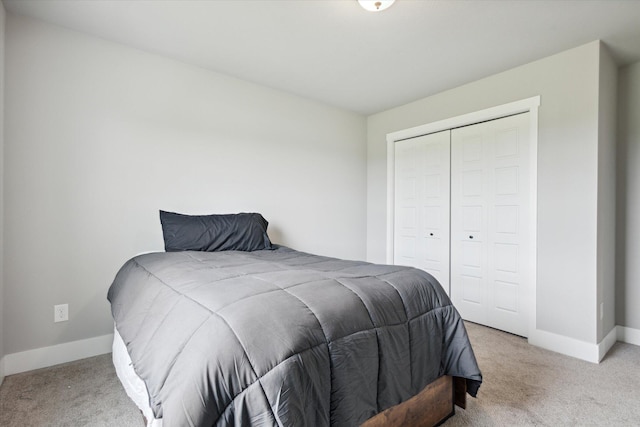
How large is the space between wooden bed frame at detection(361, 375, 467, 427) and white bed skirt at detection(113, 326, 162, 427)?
0.86 meters

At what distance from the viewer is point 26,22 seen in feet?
6.94

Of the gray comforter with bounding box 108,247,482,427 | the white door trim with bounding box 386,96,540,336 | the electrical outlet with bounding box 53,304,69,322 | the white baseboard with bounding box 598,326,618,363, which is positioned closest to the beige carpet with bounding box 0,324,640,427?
the white baseboard with bounding box 598,326,618,363

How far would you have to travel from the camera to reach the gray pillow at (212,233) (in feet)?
7.73

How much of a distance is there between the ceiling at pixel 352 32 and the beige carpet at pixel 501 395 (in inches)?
92.3

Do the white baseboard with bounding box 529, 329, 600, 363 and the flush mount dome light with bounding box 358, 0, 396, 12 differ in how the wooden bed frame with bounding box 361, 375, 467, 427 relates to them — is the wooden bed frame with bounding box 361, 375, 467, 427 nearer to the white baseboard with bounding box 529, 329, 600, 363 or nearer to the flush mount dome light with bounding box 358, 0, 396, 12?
the white baseboard with bounding box 529, 329, 600, 363

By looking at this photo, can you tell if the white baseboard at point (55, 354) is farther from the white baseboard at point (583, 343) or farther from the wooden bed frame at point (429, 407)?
the white baseboard at point (583, 343)

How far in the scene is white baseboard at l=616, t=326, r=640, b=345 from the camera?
8.70 ft

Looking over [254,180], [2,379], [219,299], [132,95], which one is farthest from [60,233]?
[219,299]

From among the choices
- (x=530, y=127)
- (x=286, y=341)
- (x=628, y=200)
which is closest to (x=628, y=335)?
(x=628, y=200)

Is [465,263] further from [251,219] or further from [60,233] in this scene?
[60,233]

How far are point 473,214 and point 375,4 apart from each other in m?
2.14

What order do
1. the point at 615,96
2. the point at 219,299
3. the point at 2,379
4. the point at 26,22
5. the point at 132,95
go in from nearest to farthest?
the point at 219,299
the point at 2,379
the point at 26,22
the point at 132,95
the point at 615,96

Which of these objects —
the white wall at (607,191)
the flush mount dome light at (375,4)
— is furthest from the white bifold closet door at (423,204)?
the flush mount dome light at (375,4)

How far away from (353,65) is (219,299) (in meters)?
2.39
